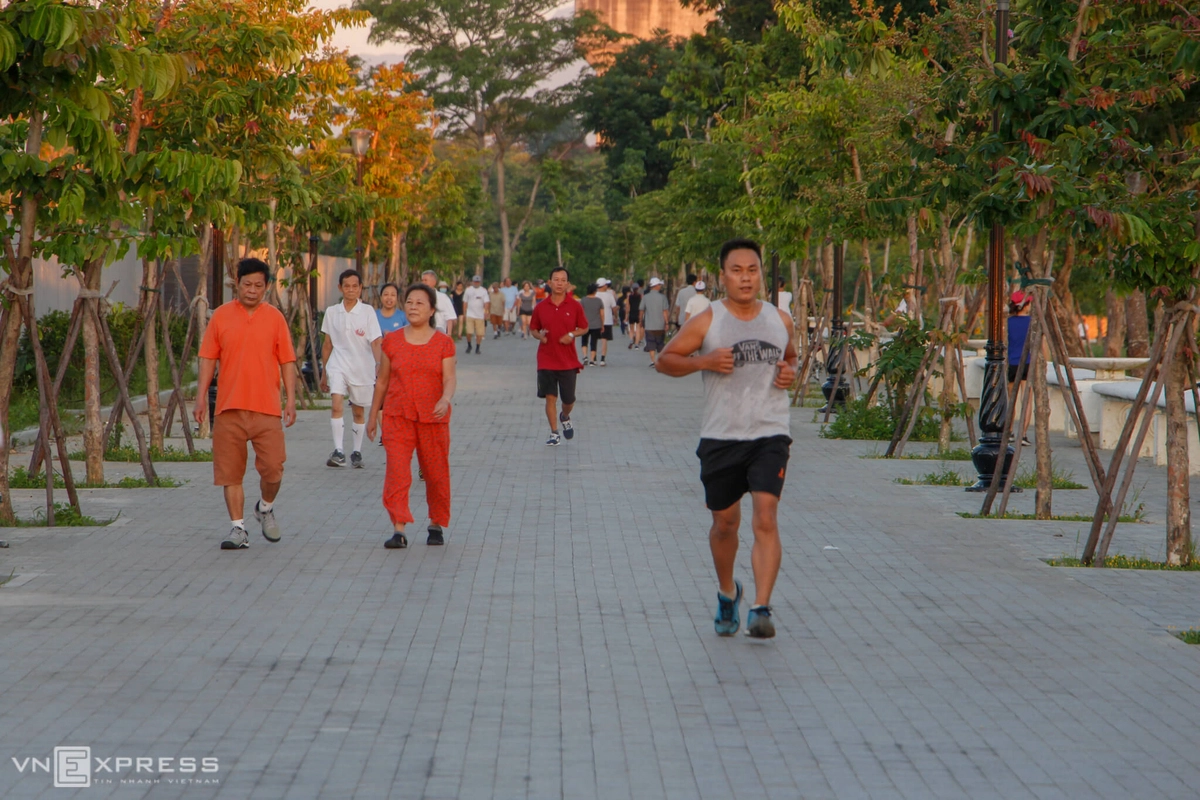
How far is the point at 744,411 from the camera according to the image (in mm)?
6914

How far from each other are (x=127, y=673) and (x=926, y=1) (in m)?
20.4

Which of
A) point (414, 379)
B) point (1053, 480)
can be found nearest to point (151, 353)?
point (414, 379)

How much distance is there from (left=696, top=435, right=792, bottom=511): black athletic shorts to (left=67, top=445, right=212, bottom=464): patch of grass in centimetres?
805

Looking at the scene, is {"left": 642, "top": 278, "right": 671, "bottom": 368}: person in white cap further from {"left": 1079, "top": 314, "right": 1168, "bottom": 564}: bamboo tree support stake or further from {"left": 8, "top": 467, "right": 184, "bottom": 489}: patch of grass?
{"left": 1079, "top": 314, "right": 1168, "bottom": 564}: bamboo tree support stake

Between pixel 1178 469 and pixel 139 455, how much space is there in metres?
8.82

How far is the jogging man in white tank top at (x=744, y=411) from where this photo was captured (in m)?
6.87

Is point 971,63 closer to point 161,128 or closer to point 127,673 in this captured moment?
point 161,128

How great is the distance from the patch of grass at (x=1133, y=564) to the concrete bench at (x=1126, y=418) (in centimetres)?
587

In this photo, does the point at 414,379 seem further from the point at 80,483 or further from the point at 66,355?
the point at 80,483

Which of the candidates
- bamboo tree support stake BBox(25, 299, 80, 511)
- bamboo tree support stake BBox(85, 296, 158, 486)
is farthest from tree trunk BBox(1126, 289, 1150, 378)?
bamboo tree support stake BBox(25, 299, 80, 511)

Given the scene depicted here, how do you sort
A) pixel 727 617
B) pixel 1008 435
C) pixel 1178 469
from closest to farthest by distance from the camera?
pixel 727 617 → pixel 1178 469 → pixel 1008 435

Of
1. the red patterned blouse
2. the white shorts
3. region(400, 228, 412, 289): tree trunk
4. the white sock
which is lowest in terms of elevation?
the white sock

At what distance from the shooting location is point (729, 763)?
5.05 metres

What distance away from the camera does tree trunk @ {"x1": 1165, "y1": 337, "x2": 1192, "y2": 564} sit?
29.6 feet
